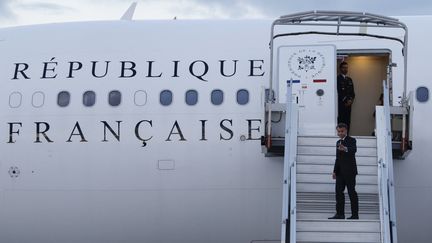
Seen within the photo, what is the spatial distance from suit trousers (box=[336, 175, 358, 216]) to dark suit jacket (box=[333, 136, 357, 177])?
72 millimetres

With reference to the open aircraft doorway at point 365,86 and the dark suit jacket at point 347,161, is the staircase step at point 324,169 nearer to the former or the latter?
the dark suit jacket at point 347,161

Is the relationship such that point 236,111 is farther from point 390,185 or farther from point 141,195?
point 390,185

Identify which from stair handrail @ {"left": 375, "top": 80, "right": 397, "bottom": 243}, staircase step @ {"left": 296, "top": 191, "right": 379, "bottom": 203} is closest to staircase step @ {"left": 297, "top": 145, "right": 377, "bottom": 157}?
stair handrail @ {"left": 375, "top": 80, "right": 397, "bottom": 243}

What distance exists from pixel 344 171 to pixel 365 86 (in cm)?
361

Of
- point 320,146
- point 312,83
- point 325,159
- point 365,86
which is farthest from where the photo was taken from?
point 365,86

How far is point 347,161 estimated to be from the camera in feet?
36.7

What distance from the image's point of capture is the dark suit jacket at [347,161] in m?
11.2

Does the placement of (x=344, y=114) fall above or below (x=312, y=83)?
below

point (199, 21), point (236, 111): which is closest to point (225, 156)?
point (236, 111)

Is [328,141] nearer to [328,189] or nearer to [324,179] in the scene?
[324,179]

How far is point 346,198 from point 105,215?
4197 mm

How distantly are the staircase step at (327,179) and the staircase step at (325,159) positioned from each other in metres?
0.23

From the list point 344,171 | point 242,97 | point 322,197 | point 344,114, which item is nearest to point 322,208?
point 322,197

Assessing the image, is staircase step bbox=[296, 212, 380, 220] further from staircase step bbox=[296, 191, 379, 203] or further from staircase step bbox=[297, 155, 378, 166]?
staircase step bbox=[297, 155, 378, 166]
